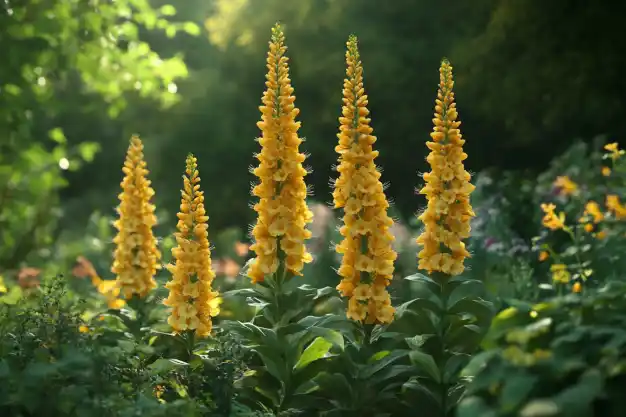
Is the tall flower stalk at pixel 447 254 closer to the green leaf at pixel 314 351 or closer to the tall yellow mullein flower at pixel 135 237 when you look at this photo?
the green leaf at pixel 314 351

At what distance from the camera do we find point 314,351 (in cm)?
451

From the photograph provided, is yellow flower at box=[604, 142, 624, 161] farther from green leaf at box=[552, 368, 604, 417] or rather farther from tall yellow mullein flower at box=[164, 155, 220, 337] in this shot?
green leaf at box=[552, 368, 604, 417]

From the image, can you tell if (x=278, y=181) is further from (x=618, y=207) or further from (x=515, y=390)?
(x=618, y=207)

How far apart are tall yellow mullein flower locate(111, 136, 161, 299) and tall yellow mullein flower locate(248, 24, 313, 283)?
101 cm

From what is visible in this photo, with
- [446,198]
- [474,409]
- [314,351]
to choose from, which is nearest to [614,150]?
[446,198]

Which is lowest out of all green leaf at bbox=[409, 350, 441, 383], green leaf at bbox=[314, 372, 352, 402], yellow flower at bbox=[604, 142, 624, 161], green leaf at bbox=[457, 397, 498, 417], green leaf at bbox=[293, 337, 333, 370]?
green leaf at bbox=[457, 397, 498, 417]

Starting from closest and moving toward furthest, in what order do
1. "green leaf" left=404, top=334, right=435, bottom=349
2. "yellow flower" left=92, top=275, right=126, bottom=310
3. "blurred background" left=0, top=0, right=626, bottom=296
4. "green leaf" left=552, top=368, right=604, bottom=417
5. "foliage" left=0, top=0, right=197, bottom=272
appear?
"green leaf" left=552, top=368, right=604, bottom=417, "green leaf" left=404, top=334, right=435, bottom=349, "yellow flower" left=92, top=275, right=126, bottom=310, "foliage" left=0, top=0, right=197, bottom=272, "blurred background" left=0, top=0, right=626, bottom=296

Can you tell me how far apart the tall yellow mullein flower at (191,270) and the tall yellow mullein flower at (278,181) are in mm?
272

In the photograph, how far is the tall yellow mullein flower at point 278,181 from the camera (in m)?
4.59

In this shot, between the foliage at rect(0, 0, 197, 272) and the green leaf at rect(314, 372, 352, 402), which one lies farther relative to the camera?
the foliage at rect(0, 0, 197, 272)

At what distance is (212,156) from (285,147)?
10.9 metres

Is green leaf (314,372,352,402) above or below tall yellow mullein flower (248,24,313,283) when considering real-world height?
below

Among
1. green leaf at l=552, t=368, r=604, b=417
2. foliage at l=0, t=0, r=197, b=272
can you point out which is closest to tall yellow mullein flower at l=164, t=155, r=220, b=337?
green leaf at l=552, t=368, r=604, b=417

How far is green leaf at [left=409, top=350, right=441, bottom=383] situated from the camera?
4.29m
